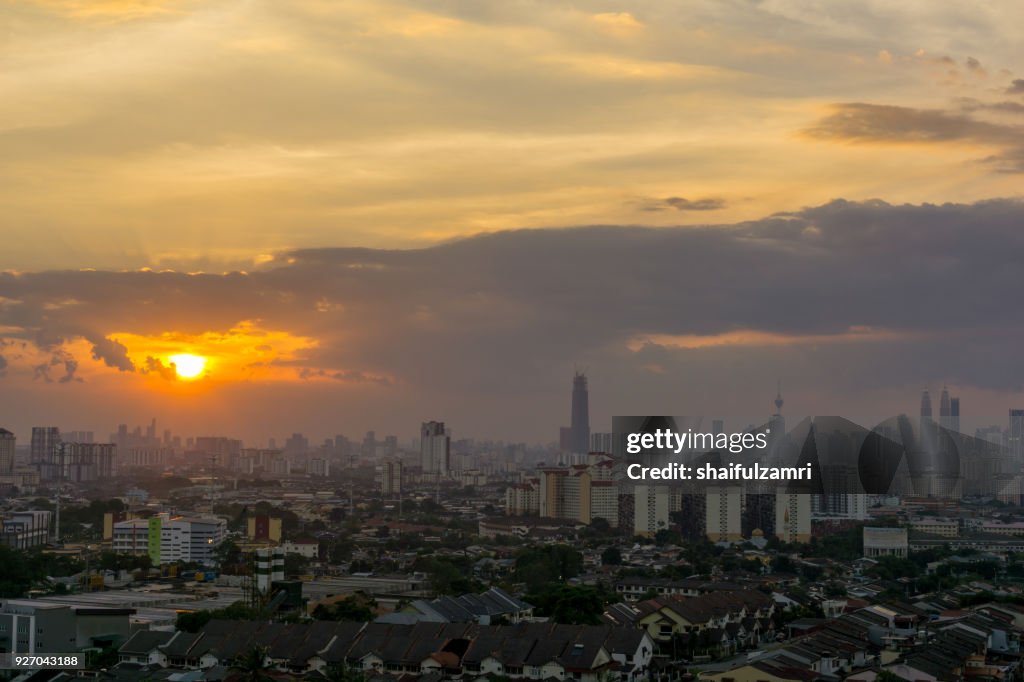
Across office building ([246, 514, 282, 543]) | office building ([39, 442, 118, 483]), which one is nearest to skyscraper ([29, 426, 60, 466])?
office building ([39, 442, 118, 483])

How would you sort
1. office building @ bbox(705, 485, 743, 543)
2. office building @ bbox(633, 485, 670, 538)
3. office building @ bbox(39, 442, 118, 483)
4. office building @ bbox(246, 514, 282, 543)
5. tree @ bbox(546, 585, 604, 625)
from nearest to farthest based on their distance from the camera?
tree @ bbox(546, 585, 604, 625), office building @ bbox(246, 514, 282, 543), office building @ bbox(705, 485, 743, 543), office building @ bbox(633, 485, 670, 538), office building @ bbox(39, 442, 118, 483)

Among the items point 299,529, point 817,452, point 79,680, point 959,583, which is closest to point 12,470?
point 299,529

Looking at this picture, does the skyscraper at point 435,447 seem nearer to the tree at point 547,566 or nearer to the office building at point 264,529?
the office building at point 264,529

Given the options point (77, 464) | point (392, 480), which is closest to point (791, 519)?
point (392, 480)

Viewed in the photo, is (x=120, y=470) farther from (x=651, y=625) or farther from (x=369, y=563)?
(x=651, y=625)

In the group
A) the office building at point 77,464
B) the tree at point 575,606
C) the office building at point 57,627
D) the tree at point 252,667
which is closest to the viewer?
the tree at point 252,667

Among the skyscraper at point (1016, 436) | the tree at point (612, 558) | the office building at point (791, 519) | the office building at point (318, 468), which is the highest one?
the skyscraper at point (1016, 436)

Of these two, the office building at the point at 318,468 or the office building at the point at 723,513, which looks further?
the office building at the point at 318,468

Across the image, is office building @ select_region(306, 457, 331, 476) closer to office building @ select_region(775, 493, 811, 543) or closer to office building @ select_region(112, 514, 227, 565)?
office building @ select_region(775, 493, 811, 543)

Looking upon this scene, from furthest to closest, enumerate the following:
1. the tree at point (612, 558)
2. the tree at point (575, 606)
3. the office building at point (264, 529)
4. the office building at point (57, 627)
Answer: the office building at point (264, 529) < the tree at point (612, 558) < the tree at point (575, 606) < the office building at point (57, 627)

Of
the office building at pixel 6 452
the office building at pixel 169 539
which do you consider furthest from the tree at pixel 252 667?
the office building at pixel 6 452

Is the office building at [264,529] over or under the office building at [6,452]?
under
